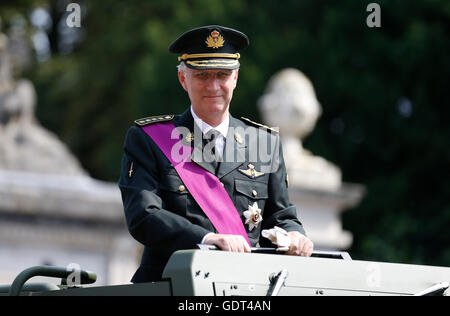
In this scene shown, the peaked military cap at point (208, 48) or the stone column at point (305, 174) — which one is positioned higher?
the peaked military cap at point (208, 48)

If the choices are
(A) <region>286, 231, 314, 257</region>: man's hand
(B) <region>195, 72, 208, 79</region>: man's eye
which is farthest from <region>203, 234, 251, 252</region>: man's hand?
(B) <region>195, 72, 208, 79</region>: man's eye

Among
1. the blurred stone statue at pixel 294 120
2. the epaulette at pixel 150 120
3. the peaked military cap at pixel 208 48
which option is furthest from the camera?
the blurred stone statue at pixel 294 120

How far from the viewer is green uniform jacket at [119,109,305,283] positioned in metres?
4.86

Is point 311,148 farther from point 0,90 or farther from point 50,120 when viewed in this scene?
point 50,120

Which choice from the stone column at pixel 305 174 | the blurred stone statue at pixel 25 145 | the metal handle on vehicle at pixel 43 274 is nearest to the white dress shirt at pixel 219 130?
the metal handle on vehicle at pixel 43 274

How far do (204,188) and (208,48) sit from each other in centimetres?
66

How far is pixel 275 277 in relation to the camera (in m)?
4.43

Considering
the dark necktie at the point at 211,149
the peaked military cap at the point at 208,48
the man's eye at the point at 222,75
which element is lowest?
the dark necktie at the point at 211,149

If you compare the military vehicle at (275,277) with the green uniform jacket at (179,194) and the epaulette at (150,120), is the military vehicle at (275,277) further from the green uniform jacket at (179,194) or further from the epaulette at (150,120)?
the epaulette at (150,120)

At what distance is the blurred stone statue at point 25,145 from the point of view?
1436cm

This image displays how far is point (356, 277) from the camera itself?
4.59 meters

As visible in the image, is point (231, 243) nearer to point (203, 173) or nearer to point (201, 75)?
point (203, 173)

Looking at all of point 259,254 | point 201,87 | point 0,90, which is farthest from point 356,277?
point 0,90

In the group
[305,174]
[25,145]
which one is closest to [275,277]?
[305,174]
